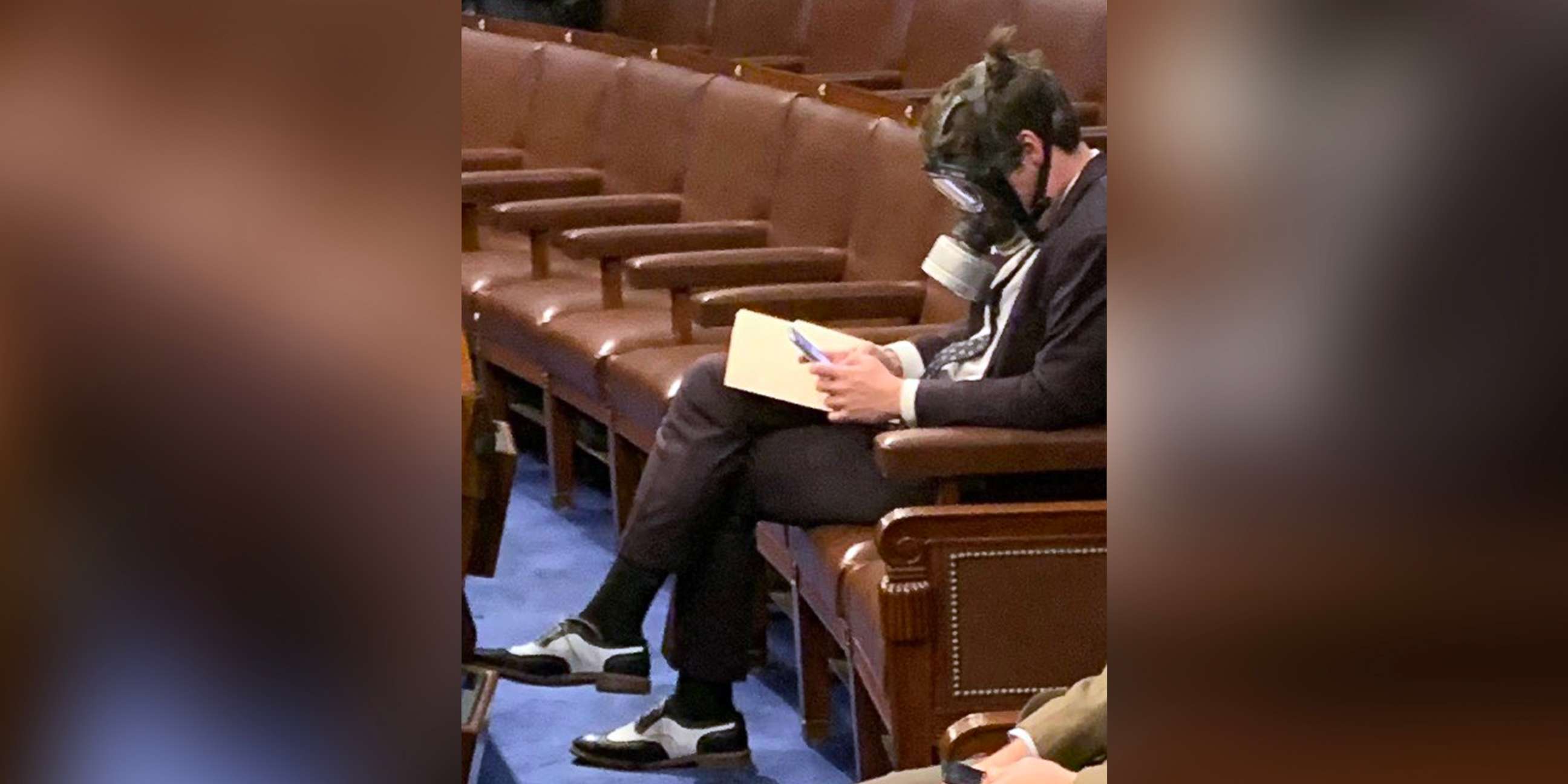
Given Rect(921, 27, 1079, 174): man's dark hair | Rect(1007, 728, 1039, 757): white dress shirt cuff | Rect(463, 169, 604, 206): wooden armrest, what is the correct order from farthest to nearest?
Rect(463, 169, 604, 206): wooden armrest
Rect(921, 27, 1079, 174): man's dark hair
Rect(1007, 728, 1039, 757): white dress shirt cuff

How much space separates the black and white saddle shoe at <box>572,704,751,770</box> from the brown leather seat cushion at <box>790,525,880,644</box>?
0.24 metres

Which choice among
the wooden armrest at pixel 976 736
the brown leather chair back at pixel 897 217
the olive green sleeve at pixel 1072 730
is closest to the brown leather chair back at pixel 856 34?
the brown leather chair back at pixel 897 217

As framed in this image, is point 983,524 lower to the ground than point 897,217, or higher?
lower

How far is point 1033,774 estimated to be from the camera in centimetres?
181

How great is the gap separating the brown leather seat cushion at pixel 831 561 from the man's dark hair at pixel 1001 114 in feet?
1.79

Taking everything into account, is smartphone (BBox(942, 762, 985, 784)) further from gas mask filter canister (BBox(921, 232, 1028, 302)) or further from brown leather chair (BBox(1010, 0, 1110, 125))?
brown leather chair (BBox(1010, 0, 1110, 125))

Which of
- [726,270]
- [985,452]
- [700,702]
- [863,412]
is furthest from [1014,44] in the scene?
[985,452]

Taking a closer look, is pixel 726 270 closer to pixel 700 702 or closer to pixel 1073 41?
pixel 700 702

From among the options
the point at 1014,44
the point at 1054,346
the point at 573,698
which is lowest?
the point at 573,698

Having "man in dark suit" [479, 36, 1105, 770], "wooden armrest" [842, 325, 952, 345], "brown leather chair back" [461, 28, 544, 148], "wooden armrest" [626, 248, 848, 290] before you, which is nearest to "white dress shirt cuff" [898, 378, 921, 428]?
"man in dark suit" [479, 36, 1105, 770]

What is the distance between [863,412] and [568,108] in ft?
8.91

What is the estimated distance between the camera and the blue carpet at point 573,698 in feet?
10.3

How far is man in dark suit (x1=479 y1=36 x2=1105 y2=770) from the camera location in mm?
2666
